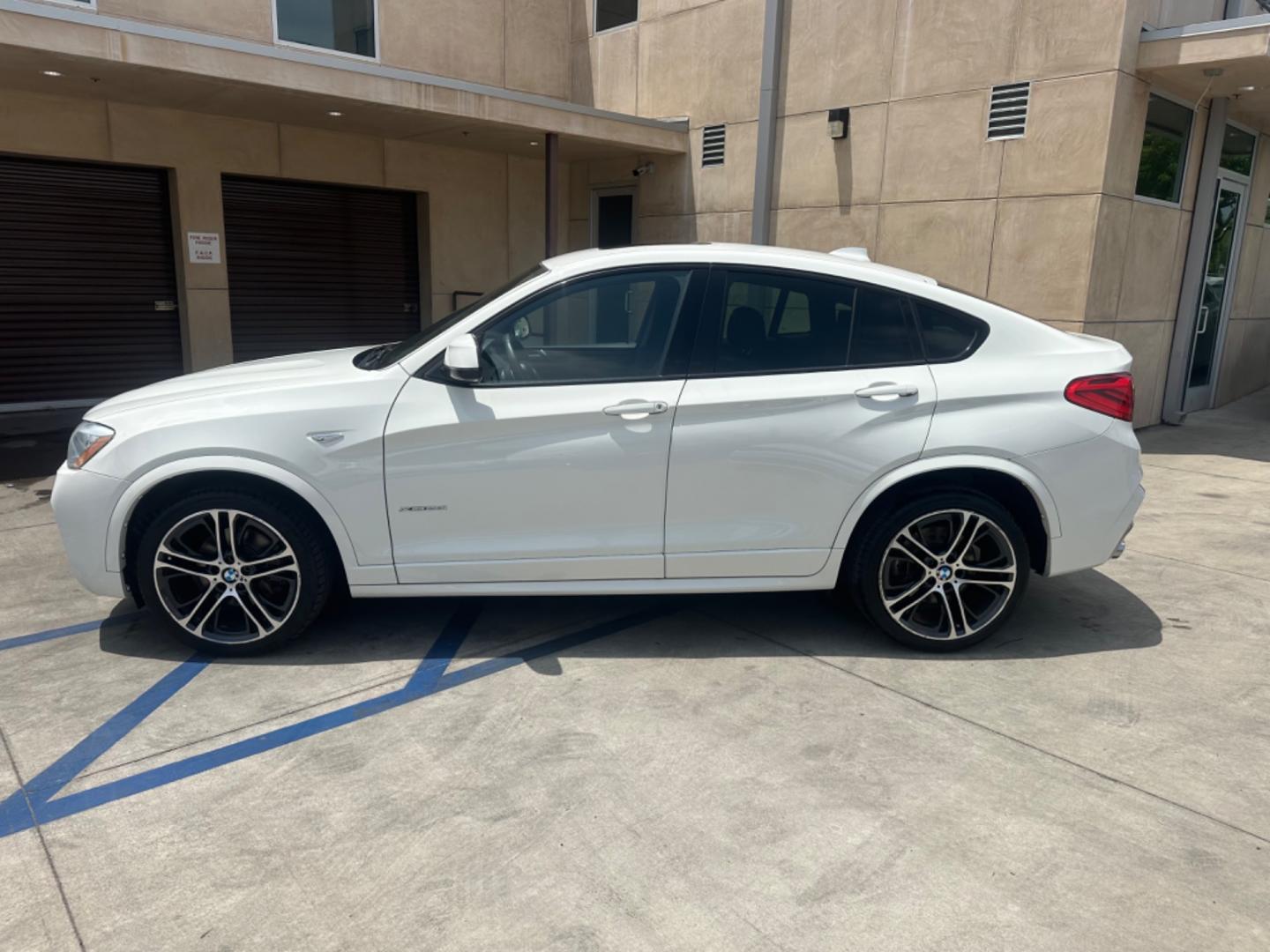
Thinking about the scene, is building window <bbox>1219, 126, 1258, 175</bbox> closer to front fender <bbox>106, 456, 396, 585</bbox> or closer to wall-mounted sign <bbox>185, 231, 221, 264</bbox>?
front fender <bbox>106, 456, 396, 585</bbox>

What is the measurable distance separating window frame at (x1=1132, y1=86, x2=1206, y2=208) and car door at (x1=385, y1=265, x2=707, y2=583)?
6.93 meters

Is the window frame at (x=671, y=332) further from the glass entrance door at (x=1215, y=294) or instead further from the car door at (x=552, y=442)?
the glass entrance door at (x=1215, y=294)

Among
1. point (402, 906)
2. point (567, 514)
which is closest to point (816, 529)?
point (567, 514)

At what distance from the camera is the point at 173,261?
1062cm

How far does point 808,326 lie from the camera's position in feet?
13.5

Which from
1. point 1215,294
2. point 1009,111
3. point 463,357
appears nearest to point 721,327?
point 463,357

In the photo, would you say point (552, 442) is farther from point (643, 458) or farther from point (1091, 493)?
point (1091, 493)

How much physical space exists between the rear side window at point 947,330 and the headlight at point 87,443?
3571 millimetres

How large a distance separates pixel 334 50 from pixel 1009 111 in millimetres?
7510

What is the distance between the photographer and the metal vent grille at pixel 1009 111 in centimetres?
877

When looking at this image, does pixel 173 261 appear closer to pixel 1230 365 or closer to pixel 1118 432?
pixel 1118 432

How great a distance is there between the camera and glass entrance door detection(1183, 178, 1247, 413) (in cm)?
1036

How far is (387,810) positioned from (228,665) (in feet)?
4.78

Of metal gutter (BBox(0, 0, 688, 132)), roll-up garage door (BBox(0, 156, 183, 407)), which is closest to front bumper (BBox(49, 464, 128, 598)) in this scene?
metal gutter (BBox(0, 0, 688, 132))
